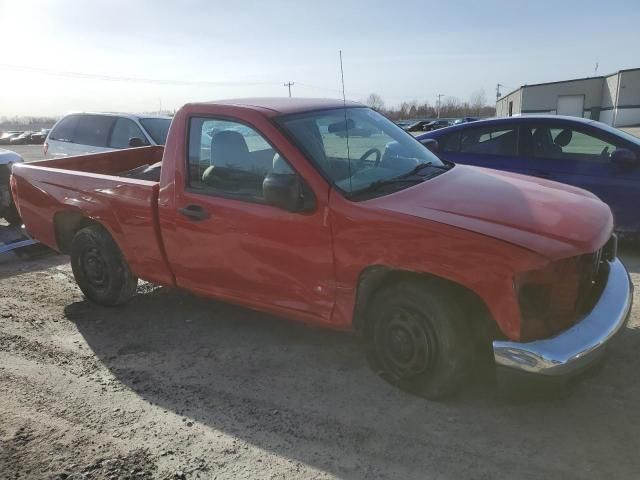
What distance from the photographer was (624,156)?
19.1 ft

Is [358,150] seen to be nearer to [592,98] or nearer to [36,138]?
[36,138]

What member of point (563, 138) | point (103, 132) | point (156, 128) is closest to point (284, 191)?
point (563, 138)

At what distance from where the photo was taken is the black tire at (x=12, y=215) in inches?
315

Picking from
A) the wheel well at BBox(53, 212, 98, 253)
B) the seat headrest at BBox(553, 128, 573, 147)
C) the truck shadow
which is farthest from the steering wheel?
the seat headrest at BBox(553, 128, 573, 147)

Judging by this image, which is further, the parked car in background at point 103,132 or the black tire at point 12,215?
the parked car in background at point 103,132

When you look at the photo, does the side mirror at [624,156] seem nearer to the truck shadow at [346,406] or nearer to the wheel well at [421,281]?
the truck shadow at [346,406]

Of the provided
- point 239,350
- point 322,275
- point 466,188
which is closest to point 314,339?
point 239,350

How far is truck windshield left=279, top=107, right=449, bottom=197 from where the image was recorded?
11.8 ft

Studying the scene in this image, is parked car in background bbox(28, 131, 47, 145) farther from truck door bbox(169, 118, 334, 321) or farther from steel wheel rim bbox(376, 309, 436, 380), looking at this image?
steel wheel rim bbox(376, 309, 436, 380)

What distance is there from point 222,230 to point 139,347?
4.11ft

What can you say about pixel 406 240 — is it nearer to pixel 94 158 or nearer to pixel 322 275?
pixel 322 275

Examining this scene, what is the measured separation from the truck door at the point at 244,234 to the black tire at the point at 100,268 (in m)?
0.82

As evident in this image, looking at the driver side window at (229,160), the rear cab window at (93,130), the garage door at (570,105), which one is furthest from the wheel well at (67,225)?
the garage door at (570,105)

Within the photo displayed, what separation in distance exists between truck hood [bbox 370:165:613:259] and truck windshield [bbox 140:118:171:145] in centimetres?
642
